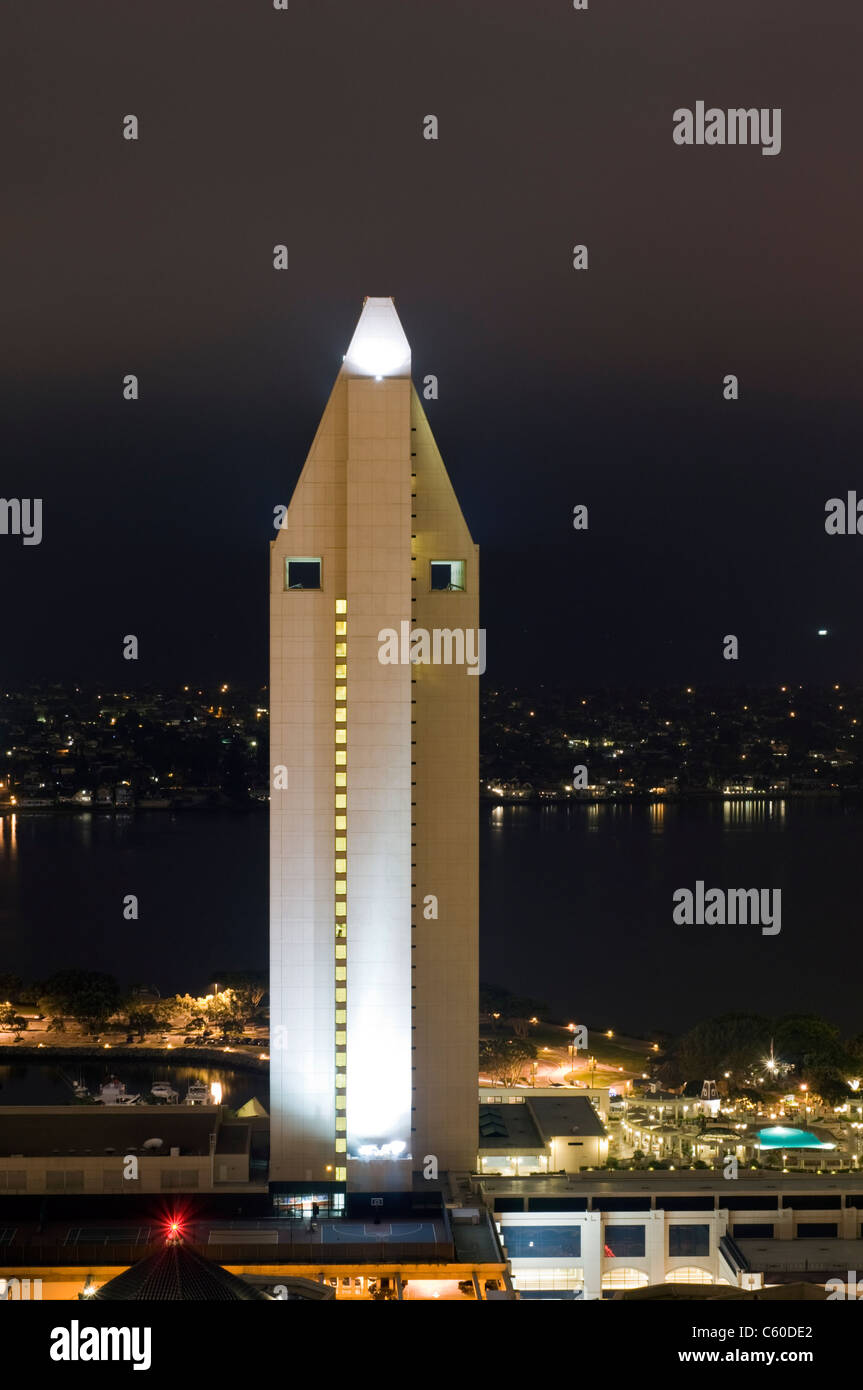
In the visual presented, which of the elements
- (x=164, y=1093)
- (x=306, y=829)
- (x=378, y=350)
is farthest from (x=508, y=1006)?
(x=378, y=350)

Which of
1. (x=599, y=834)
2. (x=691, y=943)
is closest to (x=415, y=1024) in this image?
(x=691, y=943)

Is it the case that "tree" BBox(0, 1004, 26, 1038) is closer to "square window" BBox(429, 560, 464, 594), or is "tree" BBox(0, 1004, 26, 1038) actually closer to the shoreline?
the shoreline

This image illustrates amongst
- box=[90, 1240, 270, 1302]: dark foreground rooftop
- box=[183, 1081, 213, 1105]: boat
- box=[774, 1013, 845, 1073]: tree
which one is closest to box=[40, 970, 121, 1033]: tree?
box=[183, 1081, 213, 1105]: boat

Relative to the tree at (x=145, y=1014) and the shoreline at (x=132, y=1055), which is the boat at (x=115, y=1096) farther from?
the tree at (x=145, y=1014)

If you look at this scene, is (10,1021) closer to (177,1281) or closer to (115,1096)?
(115,1096)

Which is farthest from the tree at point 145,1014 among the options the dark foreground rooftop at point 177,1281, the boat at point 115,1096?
the dark foreground rooftop at point 177,1281
